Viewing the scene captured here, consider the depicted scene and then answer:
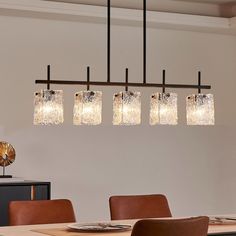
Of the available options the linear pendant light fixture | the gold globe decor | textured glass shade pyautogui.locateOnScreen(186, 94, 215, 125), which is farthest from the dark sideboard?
textured glass shade pyautogui.locateOnScreen(186, 94, 215, 125)

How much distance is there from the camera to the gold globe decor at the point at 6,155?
6.11 meters

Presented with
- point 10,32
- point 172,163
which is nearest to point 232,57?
point 172,163

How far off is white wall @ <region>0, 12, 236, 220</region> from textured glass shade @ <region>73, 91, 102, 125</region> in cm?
206

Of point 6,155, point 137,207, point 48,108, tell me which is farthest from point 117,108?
point 6,155

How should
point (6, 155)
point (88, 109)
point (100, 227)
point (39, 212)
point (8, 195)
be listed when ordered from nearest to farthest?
point (100, 227)
point (88, 109)
point (39, 212)
point (8, 195)
point (6, 155)

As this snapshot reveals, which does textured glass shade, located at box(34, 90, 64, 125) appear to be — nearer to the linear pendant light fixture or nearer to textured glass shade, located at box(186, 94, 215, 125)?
the linear pendant light fixture

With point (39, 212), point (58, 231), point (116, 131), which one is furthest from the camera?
point (116, 131)

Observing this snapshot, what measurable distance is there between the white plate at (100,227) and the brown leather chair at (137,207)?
66 centimetres

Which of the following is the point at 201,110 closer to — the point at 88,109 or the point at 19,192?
the point at 88,109

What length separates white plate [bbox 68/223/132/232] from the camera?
160 inches

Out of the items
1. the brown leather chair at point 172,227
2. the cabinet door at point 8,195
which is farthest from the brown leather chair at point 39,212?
the brown leather chair at point 172,227

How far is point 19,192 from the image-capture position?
19.2 ft

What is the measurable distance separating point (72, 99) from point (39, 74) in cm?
38

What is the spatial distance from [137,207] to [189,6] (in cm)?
248
